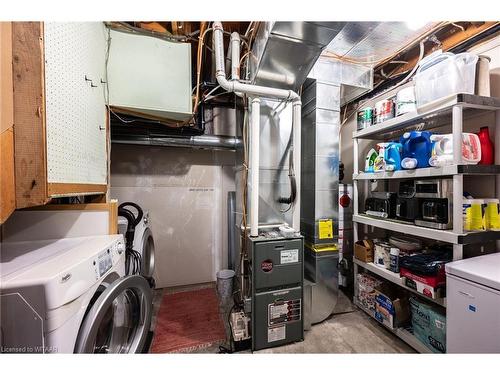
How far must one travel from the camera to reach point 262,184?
1.74 m

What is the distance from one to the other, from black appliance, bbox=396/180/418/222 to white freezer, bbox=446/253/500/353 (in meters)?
0.41

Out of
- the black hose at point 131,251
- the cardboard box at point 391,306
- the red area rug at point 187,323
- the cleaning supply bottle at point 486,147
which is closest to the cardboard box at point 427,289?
the cardboard box at point 391,306

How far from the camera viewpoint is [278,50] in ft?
4.15

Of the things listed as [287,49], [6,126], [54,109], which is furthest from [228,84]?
[6,126]

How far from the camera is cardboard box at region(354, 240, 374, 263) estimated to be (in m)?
1.83

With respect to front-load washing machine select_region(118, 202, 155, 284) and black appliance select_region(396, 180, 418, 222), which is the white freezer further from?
front-load washing machine select_region(118, 202, 155, 284)

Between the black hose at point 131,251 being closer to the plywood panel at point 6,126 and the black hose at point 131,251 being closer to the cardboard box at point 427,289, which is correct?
the plywood panel at point 6,126

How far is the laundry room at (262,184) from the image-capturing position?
2.42ft

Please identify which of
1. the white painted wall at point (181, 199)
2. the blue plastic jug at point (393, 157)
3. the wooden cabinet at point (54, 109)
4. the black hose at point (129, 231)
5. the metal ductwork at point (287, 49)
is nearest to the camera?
the wooden cabinet at point (54, 109)

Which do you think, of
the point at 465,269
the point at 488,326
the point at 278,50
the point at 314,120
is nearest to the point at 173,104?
the point at 278,50

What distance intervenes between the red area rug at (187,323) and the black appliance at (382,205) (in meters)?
1.69

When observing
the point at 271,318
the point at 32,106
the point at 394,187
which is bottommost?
the point at 271,318

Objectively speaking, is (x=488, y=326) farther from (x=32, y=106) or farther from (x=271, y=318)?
(x=32, y=106)

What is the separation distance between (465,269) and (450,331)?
1.22ft
